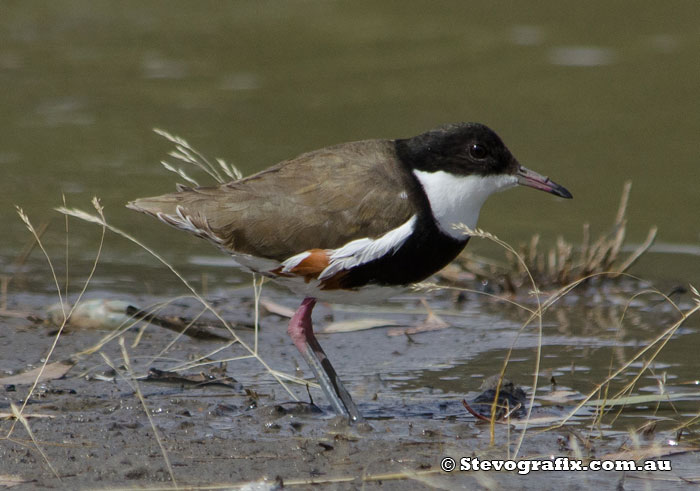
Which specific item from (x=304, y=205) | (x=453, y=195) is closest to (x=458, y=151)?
(x=453, y=195)

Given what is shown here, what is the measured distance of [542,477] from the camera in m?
4.91

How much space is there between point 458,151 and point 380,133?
18.8ft

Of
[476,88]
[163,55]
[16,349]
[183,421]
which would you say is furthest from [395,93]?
[183,421]

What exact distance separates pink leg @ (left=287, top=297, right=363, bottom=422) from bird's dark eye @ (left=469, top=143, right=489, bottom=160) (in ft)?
3.57

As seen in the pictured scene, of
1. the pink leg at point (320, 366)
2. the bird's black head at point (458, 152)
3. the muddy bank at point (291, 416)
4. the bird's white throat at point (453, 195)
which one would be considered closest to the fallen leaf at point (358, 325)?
the muddy bank at point (291, 416)

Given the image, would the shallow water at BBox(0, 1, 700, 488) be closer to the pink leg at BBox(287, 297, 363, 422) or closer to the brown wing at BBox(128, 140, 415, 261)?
the pink leg at BBox(287, 297, 363, 422)

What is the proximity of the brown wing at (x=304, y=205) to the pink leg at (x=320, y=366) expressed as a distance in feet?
1.64

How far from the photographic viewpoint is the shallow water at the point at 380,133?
265 inches

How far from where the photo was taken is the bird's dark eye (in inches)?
223

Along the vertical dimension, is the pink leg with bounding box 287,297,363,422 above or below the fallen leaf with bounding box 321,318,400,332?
above

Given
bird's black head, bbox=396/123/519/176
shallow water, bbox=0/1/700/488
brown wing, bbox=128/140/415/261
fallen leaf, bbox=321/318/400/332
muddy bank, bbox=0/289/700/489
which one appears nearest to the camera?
muddy bank, bbox=0/289/700/489

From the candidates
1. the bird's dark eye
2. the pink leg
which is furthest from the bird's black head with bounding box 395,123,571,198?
the pink leg

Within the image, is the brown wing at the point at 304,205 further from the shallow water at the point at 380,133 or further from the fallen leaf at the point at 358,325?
the fallen leaf at the point at 358,325

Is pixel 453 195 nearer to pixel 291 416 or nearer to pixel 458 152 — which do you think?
pixel 458 152
